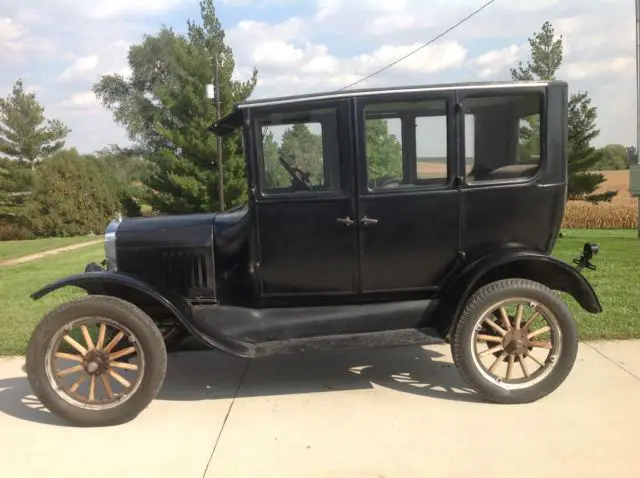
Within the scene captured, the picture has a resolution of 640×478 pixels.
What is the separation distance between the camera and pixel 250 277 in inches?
154

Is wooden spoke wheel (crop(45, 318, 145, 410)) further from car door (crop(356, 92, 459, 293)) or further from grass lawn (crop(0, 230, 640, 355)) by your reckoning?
grass lawn (crop(0, 230, 640, 355))

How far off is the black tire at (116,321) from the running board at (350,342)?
65 centimetres

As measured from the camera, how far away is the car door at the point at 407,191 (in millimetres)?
3734

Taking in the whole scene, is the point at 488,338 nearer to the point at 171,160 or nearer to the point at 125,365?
the point at 125,365

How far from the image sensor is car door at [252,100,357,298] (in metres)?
3.74

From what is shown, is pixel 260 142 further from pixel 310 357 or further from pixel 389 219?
pixel 310 357

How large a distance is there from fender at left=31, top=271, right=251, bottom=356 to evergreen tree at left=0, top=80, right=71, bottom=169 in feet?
121

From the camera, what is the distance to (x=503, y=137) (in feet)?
12.8

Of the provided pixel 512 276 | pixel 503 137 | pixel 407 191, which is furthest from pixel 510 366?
pixel 503 137

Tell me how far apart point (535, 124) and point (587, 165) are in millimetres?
30747

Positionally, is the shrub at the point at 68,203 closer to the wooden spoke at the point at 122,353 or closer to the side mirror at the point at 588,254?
the wooden spoke at the point at 122,353

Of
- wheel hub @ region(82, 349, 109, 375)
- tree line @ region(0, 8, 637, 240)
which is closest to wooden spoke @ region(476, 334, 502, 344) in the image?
wheel hub @ region(82, 349, 109, 375)

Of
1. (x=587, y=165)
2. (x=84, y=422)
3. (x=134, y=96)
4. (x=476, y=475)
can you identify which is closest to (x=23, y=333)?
(x=84, y=422)

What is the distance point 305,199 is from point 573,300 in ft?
13.2
